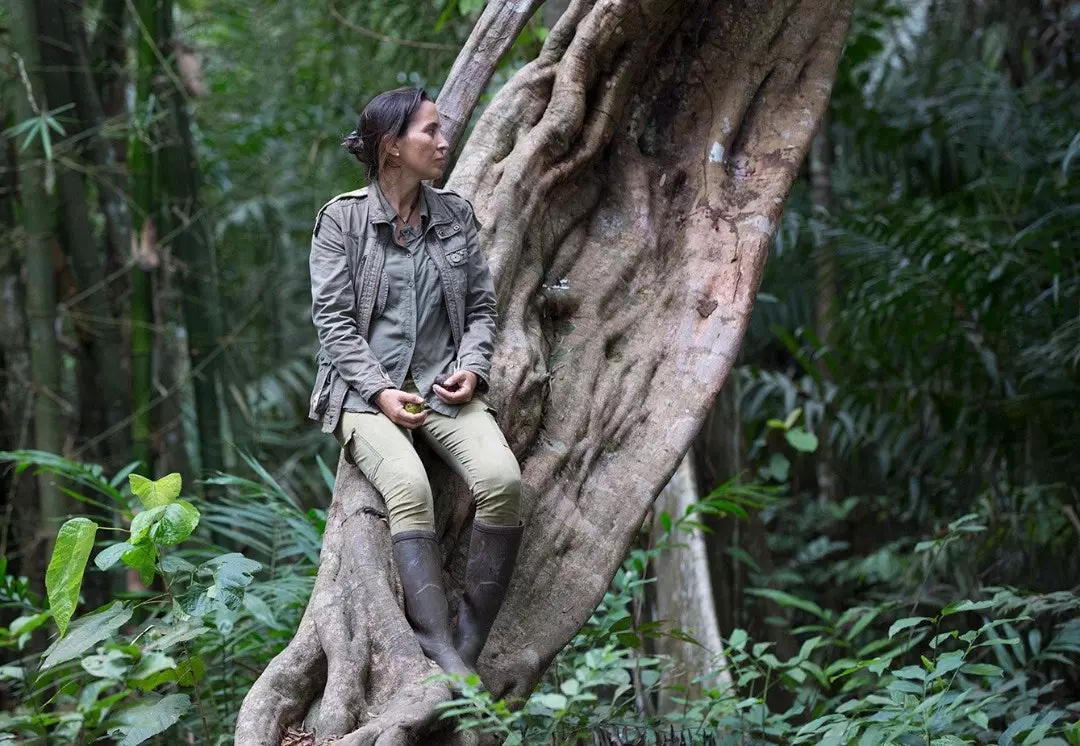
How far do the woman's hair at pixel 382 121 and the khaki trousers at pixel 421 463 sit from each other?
73 cm

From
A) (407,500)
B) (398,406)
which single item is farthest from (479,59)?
(407,500)

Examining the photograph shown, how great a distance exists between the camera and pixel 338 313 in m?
2.95

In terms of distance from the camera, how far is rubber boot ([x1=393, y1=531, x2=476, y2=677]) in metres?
2.72

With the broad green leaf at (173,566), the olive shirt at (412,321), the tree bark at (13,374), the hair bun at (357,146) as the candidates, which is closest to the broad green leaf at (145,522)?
the broad green leaf at (173,566)

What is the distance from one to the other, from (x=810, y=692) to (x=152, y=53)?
170 inches

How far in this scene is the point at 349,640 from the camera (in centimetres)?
268

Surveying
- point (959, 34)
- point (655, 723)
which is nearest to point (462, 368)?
point (655, 723)

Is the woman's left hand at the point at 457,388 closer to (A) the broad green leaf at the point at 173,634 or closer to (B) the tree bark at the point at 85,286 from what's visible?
(A) the broad green leaf at the point at 173,634

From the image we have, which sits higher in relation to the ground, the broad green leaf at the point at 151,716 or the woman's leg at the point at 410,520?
the woman's leg at the point at 410,520

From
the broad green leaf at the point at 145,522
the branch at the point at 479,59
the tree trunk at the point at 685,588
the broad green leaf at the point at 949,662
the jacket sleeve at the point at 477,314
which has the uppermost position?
the branch at the point at 479,59

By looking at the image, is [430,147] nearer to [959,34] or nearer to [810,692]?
[810,692]

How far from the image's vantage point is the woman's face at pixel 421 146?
2988mm

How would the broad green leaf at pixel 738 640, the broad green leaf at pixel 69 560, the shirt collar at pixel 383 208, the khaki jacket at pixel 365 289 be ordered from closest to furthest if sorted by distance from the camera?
the broad green leaf at pixel 69 560 < the khaki jacket at pixel 365 289 < the shirt collar at pixel 383 208 < the broad green leaf at pixel 738 640

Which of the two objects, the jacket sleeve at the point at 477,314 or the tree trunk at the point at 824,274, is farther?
the tree trunk at the point at 824,274
